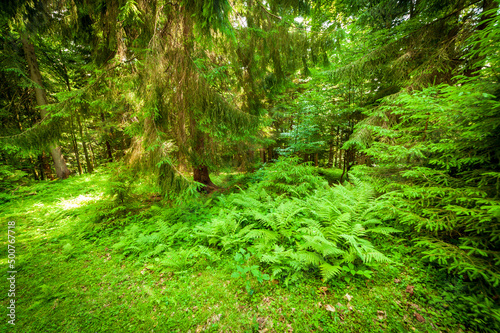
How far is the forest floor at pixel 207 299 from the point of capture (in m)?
2.14

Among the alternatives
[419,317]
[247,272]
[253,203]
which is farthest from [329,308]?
[253,203]

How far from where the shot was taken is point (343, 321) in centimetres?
212

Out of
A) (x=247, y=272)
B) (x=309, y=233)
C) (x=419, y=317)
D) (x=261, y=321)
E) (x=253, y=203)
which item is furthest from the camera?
(x=253, y=203)

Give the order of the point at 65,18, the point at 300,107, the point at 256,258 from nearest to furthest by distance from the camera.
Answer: the point at 256,258, the point at 65,18, the point at 300,107

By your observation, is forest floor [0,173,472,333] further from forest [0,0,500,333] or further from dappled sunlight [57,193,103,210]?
dappled sunlight [57,193,103,210]

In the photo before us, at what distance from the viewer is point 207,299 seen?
2.56 m

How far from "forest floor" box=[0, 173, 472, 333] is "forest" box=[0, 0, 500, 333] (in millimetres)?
20

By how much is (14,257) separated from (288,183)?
767cm

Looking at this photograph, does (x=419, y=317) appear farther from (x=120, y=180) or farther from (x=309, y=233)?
(x=120, y=180)

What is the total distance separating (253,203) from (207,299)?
2.52 meters

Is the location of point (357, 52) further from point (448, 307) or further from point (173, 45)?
point (448, 307)

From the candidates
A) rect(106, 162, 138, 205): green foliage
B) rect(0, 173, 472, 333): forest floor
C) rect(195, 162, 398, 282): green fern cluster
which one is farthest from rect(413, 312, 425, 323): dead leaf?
rect(106, 162, 138, 205): green foliage

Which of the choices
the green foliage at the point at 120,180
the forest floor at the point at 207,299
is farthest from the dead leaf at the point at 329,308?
the green foliage at the point at 120,180

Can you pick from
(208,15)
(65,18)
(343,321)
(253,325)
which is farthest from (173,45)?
(343,321)
